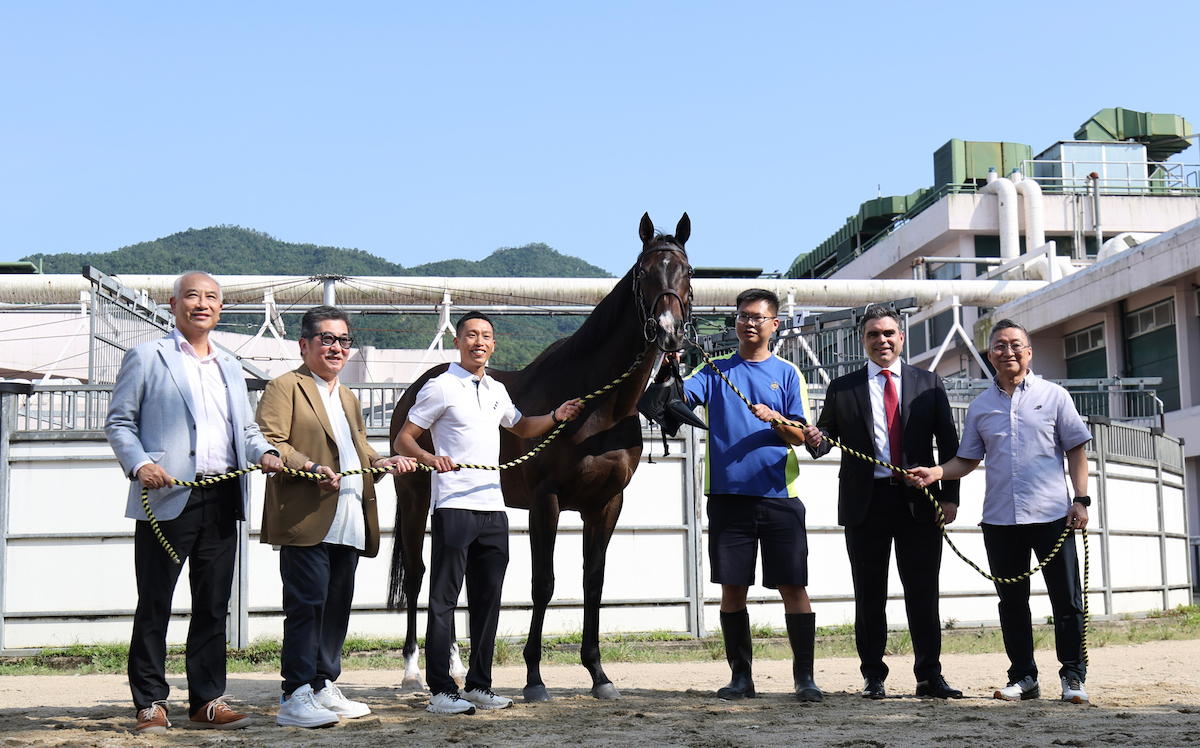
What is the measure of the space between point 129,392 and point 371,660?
4.28 meters

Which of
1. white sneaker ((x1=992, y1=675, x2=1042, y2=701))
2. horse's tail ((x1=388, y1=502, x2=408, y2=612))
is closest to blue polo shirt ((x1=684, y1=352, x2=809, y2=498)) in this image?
white sneaker ((x1=992, y1=675, x2=1042, y2=701))

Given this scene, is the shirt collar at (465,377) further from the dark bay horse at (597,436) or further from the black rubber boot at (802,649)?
the black rubber boot at (802,649)

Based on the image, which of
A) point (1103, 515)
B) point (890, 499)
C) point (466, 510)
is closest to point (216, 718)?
point (466, 510)

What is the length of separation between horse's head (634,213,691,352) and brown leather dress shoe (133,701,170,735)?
2649 millimetres

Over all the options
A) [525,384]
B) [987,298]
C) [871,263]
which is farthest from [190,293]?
[871,263]

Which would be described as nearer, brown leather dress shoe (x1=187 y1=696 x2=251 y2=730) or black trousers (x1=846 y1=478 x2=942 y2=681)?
brown leather dress shoe (x1=187 y1=696 x2=251 y2=730)

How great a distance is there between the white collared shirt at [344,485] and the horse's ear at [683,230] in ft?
6.08

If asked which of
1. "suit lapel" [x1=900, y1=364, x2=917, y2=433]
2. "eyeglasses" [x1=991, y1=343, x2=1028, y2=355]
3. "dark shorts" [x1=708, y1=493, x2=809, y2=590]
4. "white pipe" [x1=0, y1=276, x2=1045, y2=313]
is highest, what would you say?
"white pipe" [x1=0, y1=276, x2=1045, y2=313]

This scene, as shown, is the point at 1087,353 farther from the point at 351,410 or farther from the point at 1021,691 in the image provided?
the point at 351,410

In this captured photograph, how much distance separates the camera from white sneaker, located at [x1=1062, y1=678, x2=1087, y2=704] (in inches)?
204

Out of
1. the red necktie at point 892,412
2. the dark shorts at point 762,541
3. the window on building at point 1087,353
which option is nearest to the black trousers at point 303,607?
the dark shorts at point 762,541

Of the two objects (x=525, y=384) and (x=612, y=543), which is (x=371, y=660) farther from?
(x=525, y=384)

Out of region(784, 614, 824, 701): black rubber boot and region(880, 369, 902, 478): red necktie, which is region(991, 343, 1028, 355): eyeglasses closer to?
region(880, 369, 902, 478): red necktie

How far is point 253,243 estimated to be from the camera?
297ft
